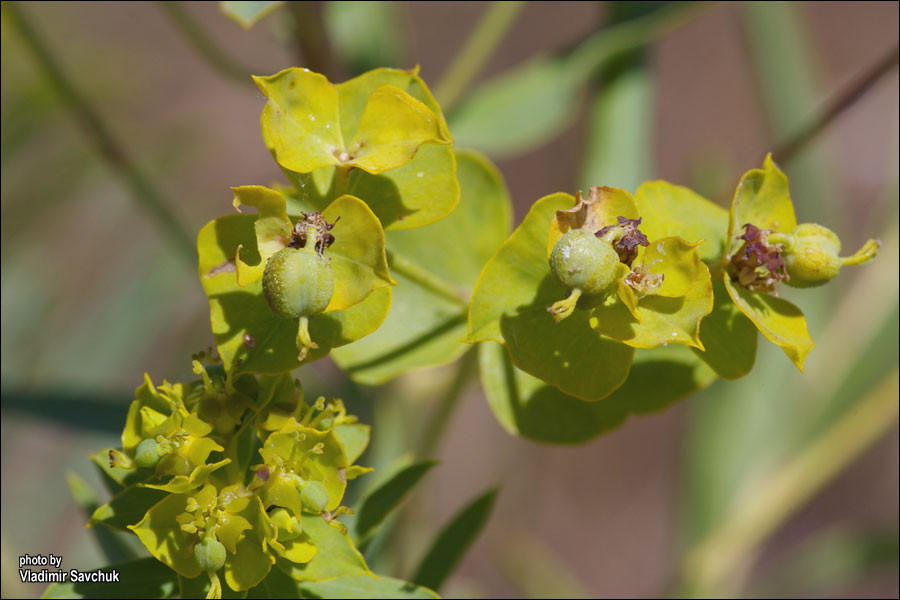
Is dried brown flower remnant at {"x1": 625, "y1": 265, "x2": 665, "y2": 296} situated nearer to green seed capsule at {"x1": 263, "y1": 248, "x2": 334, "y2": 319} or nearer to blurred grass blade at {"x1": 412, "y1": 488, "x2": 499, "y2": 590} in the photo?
green seed capsule at {"x1": 263, "y1": 248, "x2": 334, "y2": 319}

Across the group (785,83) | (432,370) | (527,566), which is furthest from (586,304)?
(527,566)

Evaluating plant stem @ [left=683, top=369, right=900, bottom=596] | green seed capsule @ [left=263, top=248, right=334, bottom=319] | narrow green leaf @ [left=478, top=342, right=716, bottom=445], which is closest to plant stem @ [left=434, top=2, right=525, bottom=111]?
narrow green leaf @ [left=478, top=342, right=716, bottom=445]

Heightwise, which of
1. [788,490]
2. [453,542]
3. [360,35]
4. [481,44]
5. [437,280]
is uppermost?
[360,35]

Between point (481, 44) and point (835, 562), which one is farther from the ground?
point (481, 44)

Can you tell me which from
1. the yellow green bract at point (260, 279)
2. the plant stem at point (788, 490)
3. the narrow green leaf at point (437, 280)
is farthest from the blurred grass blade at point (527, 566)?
the yellow green bract at point (260, 279)

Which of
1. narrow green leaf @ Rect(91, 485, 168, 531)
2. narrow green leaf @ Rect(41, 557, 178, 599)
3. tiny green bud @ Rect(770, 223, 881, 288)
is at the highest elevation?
narrow green leaf @ Rect(91, 485, 168, 531)

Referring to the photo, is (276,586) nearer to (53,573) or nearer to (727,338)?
(53,573)

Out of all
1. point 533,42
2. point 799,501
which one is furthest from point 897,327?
point 533,42
